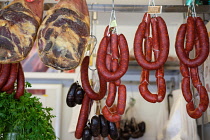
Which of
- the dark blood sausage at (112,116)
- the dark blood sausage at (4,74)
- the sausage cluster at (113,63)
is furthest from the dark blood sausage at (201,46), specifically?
the dark blood sausage at (4,74)

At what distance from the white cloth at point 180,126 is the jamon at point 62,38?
2.30 meters

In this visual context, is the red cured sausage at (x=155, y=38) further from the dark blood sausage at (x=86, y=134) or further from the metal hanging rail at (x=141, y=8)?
the dark blood sausage at (x=86, y=134)

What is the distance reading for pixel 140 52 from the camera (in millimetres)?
2201

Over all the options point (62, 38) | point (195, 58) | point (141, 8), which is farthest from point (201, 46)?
point (62, 38)

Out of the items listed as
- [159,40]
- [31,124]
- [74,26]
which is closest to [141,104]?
[159,40]

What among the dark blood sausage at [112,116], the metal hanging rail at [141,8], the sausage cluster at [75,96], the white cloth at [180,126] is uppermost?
the metal hanging rail at [141,8]

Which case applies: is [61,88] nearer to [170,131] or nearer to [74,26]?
[170,131]

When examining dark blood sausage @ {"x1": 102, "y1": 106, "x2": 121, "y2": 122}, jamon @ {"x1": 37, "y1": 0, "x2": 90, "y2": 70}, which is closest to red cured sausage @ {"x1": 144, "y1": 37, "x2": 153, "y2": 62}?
dark blood sausage @ {"x1": 102, "y1": 106, "x2": 121, "y2": 122}

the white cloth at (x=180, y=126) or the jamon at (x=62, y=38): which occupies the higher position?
the jamon at (x=62, y=38)

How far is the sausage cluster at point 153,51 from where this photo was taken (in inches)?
86.1

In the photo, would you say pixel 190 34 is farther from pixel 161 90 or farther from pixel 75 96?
pixel 75 96

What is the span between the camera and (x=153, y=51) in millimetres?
2299

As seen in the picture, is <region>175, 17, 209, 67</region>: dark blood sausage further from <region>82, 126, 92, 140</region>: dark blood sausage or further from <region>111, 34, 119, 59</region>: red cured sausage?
<region>82, 126, 92, 140</region>: dark blood sausage

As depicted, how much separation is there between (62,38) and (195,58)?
1.00 metres
